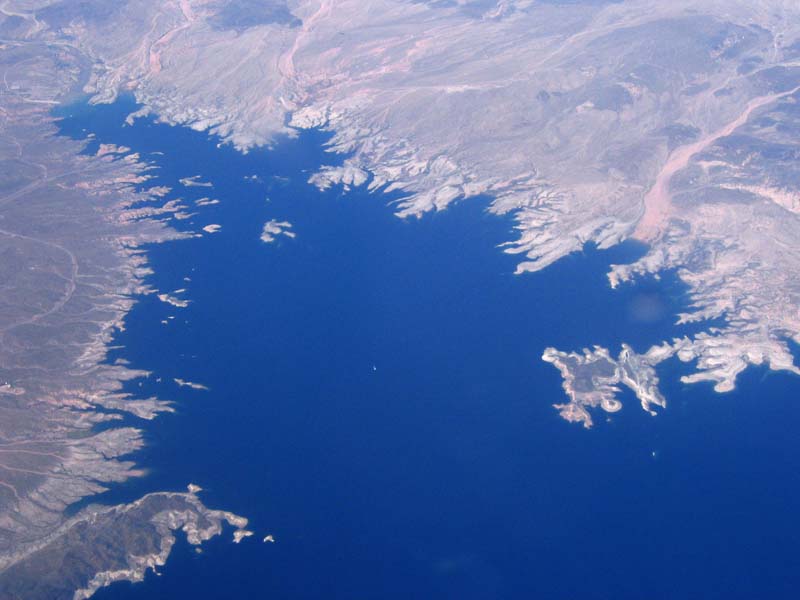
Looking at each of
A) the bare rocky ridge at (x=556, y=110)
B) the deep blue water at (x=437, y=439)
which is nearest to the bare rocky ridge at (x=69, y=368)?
the deep blue water at (x=437, y=439)

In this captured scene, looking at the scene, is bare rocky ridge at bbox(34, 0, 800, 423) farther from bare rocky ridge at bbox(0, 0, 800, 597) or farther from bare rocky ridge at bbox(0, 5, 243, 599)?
bare rocky ridge at bbox(0, 5, 243, 599)

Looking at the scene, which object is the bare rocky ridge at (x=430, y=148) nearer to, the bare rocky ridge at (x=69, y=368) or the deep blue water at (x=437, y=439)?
the bare rocky ridge at (x=69, y=368)

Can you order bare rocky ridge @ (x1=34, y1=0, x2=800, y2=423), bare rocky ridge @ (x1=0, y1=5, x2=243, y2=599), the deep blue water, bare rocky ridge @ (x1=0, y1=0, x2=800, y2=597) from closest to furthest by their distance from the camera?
1. the deep blue water
2. bare rocky ridge @ (x1=0, y1=5, x2=243, y2=599)
3. bare rocky ridge @ (x1=0, y1=0, x2=800, y2=597)
4. bare rocky ridge @ (x1=34, y1=0, x2=800, y2=423)

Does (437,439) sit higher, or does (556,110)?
(556,110)

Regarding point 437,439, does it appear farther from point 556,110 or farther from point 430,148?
point 556,110

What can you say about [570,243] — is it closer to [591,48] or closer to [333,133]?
[333,133]

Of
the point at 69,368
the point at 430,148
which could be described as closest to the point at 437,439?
the point at 69,368

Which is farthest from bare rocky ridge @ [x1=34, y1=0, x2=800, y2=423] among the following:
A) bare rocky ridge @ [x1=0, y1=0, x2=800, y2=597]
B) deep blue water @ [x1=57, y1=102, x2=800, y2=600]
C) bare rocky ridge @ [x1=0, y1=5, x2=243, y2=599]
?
bare rocky ridge @ [x1=0, y1=5, x2=243, y2=599]

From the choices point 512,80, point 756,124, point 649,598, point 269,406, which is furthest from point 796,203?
point 269,406
